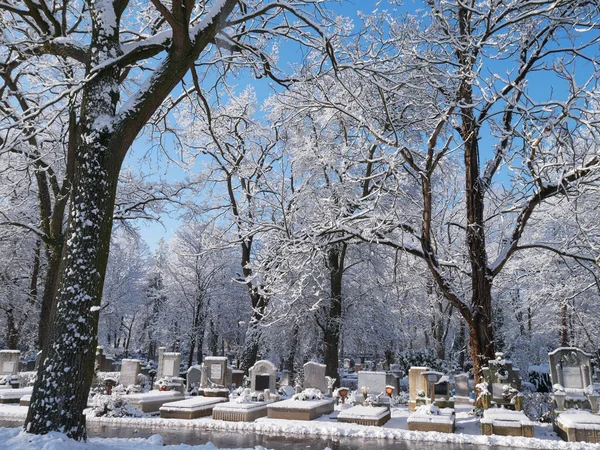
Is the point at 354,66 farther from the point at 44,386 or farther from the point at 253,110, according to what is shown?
the point at 253,110

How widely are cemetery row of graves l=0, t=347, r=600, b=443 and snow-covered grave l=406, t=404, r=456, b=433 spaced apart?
0.02 m

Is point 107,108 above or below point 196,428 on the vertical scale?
above

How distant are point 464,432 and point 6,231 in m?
18.1

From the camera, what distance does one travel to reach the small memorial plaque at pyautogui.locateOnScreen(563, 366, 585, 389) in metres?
12.5

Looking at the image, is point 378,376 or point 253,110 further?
point 253,110

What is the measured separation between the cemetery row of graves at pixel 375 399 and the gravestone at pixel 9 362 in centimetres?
145

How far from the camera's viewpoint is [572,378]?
12.6m

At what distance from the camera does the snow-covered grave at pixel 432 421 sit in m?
11.1

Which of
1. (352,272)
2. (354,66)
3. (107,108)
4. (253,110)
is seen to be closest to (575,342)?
(352,272)

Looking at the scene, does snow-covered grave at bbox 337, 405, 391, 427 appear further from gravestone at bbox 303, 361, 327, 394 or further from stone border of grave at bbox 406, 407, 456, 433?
gravestone at bbox 303, 361, 327, 394

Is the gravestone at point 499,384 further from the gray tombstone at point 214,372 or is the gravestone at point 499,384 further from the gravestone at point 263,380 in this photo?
the gray tombstone at point 214,372

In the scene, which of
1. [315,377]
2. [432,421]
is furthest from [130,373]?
[432,421]

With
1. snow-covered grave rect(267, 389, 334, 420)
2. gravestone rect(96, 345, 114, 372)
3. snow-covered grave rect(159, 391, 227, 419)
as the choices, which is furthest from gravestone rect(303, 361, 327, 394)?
gravestone rect(96, 345, 114, 372)

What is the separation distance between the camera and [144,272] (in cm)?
4072
